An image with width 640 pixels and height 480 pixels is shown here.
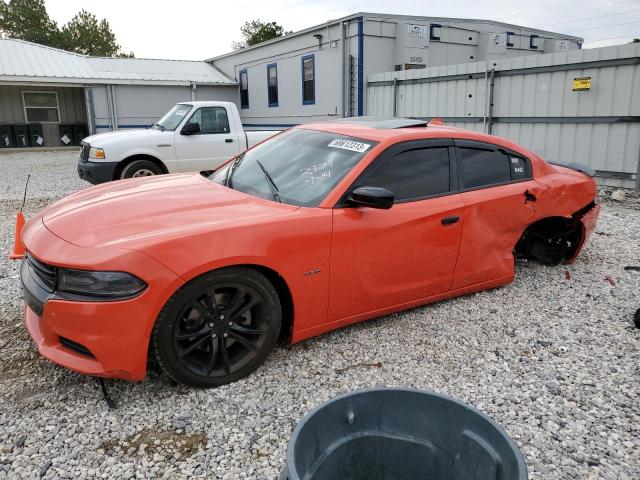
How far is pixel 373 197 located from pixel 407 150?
785 mm

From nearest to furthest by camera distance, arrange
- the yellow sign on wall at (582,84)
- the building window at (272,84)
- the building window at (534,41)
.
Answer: the yellow sign on wall at (582,84) → the building window at (534,41) → the building window at (272,84)

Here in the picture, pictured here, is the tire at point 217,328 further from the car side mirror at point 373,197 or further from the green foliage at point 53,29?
the green foliage at point 53,29

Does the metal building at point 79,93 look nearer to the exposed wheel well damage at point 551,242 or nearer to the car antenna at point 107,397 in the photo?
the exposed wheel well damage at point 551,242

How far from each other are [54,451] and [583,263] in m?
5.12

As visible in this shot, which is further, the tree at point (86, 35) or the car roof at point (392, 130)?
the tree at point (86, 35)

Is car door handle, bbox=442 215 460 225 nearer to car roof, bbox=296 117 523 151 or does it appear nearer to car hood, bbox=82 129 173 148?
car roof, bbox=296 117 523 151

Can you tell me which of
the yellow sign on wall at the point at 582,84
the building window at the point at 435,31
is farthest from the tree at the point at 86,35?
the yellow sign on wall at the point at 582,84

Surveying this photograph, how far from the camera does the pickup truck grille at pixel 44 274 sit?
2748mm

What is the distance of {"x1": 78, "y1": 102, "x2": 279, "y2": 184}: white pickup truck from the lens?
875 cm

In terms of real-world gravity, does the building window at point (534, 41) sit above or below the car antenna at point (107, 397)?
above

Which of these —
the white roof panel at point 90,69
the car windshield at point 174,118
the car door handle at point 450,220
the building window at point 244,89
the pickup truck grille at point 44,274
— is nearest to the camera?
the pickup truck grille at point 44,274

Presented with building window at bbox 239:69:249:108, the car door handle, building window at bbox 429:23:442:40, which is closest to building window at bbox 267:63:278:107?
building window at bbox 239:69:249:108

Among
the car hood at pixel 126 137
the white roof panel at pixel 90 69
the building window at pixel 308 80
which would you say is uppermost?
the white roof panel at pixel 90 69

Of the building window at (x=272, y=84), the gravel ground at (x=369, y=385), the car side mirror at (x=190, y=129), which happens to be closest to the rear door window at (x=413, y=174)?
the gravel ground at (x=369, y=385)
